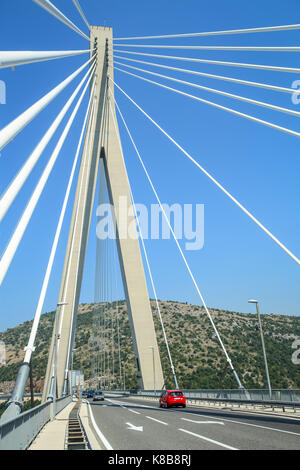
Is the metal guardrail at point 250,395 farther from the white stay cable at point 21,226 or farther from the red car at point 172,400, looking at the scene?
the white stay cable at point 21,226

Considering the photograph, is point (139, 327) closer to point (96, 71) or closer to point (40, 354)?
point (96, 71)

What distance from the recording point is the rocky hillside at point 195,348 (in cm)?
5478

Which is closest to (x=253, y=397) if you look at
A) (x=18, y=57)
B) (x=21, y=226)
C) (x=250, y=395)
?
(x=250, y=395)

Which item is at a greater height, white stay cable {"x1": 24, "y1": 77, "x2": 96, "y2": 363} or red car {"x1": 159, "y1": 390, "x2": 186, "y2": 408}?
white stay cable {"x1": 24, "y1": 77, "x2": 96, "y2": 363}

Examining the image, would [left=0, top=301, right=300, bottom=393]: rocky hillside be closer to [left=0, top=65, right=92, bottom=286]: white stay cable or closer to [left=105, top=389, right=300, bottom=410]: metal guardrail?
[left=105, top=389, right=300, bottom=410]: metal guardrail

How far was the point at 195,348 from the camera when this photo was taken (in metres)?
66.9

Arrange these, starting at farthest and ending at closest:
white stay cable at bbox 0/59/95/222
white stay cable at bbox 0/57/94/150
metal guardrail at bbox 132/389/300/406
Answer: metal guardrail at bbox 132/389/300/406 < white stay cable at bbox 0/59/95/222 < white stay cable at bbox 0/57/94/150

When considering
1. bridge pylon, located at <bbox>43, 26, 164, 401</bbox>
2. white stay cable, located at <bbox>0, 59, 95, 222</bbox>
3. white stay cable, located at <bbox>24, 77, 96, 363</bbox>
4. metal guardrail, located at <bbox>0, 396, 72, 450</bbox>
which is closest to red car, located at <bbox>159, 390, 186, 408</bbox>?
bridge pylon, located at <bbox>43, 26, 164, 401</bbox>

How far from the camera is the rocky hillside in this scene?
54.8 metres

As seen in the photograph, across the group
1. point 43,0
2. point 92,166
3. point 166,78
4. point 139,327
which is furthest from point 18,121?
point 139,327
